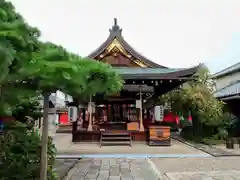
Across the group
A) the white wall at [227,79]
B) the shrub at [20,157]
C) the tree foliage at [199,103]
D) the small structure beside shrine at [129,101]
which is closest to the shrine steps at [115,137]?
the small structure beside shrine at [129,101]

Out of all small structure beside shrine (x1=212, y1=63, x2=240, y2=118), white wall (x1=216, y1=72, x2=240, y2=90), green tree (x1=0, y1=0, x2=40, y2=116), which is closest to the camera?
green tree (x1=0, y1=0, x2=40, y2=116)

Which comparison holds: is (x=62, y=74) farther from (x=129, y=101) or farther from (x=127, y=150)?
(x=129, y=101)

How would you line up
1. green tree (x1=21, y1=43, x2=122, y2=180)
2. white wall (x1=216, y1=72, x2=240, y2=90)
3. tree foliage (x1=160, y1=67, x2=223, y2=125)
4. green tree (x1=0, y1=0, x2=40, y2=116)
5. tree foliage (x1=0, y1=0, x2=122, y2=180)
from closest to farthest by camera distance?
green tree (x1=0, y1=0, x2=40, y2=116) < tree foliage (x1=0, y1=0, x2=122, y2=180) < green tree (x1=21, y1=43, x2=122, y2=180) < tree foliage (x1=160, y1=67, x2=223, y2=125) < white wall (x1=216, y1=72, x2=240, y2=90)

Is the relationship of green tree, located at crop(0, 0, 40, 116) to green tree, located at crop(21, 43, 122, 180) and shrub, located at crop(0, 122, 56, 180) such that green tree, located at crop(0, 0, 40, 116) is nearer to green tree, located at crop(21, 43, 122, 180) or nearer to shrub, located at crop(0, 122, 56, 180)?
green tree, located at crop(21, 43, 122, 180)

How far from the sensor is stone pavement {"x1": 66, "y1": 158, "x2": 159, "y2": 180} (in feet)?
24.6

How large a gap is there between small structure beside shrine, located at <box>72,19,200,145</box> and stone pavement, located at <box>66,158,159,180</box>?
5.23 metres

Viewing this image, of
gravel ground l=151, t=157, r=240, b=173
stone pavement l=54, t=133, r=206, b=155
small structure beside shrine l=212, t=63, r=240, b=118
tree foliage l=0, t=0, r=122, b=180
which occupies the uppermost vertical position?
small structure beside shrine l=212, t=63, r=240, b=118

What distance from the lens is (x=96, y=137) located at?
16500 mm

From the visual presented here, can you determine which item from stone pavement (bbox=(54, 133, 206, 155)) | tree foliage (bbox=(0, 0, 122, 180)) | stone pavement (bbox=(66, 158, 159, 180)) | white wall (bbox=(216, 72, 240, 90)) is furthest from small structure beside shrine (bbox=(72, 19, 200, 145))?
white wall (bbox=(216, 72, 240, 90))

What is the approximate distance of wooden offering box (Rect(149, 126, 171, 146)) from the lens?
15.0m

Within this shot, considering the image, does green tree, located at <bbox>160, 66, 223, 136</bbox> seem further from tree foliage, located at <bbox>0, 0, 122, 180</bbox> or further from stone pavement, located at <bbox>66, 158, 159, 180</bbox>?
tree foliage, located at <bbox>0, 0, 122, 180</bbox>

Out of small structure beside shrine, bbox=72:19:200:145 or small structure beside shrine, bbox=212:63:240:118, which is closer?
small structure beside shrine, bbox=72:19:200:145

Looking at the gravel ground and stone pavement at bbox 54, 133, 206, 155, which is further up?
stone pavement at bbox 54, 133, 206, 155

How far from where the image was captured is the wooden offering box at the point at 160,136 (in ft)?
49.2
